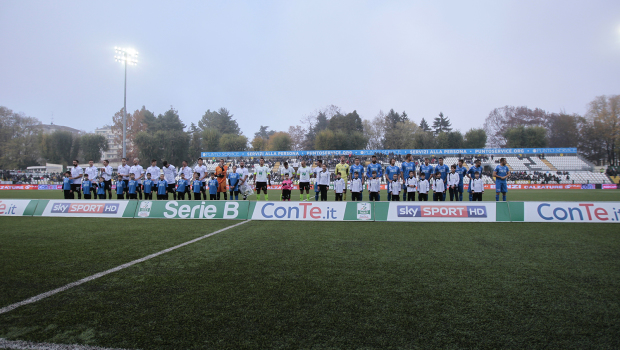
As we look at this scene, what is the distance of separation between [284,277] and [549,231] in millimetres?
7024

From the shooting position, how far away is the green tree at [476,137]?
189 ft

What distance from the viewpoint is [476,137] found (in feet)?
190

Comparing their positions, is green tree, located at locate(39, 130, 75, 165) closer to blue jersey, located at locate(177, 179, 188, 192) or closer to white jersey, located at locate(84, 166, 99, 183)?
white jersey, located at locate(84, 166, 99, 183)

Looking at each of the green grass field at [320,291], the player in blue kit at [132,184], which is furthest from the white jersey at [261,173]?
the green grass field at [320,291]

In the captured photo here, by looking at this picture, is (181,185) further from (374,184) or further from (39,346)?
(39,346)

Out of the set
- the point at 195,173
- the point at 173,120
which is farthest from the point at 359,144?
the point at 195,173

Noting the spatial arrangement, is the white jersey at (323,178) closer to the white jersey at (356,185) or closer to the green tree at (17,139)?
the white jersey at (356,185)

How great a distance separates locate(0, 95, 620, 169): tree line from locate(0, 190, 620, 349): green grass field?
5311 centimetres

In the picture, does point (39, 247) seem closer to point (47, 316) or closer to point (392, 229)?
point (47, 316)

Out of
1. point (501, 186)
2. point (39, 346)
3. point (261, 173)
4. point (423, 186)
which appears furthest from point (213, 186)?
point (501, 186)

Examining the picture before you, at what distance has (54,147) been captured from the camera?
63688mm

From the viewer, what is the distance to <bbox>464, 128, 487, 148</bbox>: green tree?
57500mm

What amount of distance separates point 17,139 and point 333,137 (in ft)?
182

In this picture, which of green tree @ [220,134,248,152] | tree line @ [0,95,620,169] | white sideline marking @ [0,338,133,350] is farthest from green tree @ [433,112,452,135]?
Result: white sideline marking @ [0,338,133,350]
